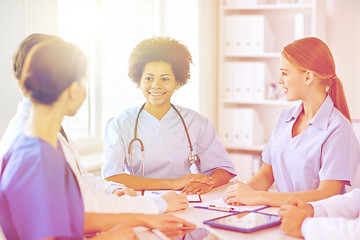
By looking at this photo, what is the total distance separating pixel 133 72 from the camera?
2350 millimetres

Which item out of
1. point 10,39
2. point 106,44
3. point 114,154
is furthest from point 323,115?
point 106,44

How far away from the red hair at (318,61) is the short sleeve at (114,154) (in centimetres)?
81

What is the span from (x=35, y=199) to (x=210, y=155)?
4.36 feet

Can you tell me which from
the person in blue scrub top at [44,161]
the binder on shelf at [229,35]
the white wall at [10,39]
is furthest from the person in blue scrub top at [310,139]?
the binder on shelf at [229,35]

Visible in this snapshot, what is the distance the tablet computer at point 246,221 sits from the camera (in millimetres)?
1473

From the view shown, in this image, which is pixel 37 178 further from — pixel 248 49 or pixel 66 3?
pixel 248 49

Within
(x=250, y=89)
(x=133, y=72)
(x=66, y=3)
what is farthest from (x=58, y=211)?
(x=250, y=89)

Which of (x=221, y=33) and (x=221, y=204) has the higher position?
(x=221, y=33)

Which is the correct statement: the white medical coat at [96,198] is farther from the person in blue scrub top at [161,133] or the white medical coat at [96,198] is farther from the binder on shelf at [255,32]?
the binder on shelf at [255,32]

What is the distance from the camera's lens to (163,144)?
87.6 inches

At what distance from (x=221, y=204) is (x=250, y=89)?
2.35m

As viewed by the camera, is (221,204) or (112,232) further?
(221,204)

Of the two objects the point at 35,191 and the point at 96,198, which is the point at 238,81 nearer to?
the point at 96,198

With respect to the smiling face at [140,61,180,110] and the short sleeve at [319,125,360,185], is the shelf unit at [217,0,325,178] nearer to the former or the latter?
the smiling face at [140,61,180,110]
